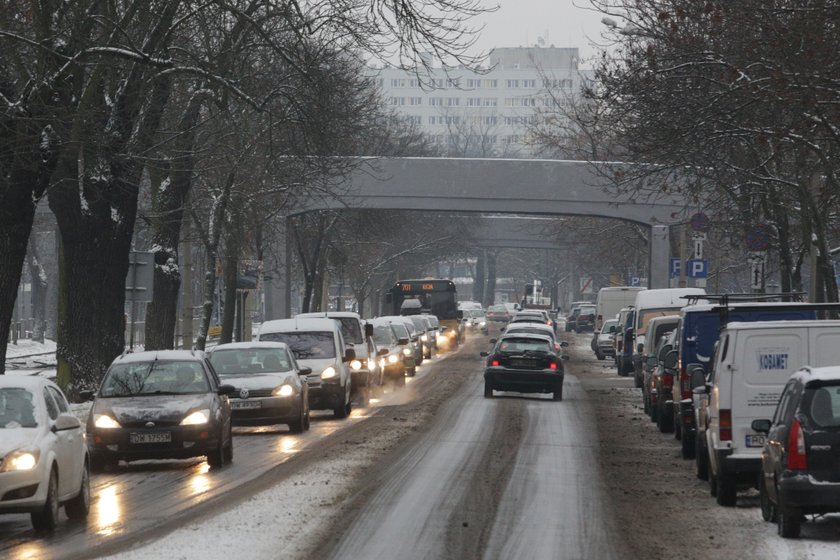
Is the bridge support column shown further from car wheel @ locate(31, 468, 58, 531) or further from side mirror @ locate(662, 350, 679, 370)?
car wheel @ locate(31, 468, 58, 531)

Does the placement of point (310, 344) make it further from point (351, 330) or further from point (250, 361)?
point (351, 330)

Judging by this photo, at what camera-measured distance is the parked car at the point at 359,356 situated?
35406 millimetres

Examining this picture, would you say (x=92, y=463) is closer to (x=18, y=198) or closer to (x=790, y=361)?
(x=18, y=198)

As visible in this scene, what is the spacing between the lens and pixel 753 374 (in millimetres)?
15484

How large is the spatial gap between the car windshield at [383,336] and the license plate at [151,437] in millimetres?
25967

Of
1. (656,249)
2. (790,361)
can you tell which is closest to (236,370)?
(790,361)

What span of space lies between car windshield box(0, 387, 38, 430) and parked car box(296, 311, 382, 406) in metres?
20.0

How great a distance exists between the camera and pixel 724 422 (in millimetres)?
15508

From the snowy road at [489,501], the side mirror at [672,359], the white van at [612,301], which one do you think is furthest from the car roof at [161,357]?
the white van at [612,301]

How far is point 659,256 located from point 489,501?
143ft

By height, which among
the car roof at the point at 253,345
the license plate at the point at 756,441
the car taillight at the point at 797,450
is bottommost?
the license plate at the point at 756,441

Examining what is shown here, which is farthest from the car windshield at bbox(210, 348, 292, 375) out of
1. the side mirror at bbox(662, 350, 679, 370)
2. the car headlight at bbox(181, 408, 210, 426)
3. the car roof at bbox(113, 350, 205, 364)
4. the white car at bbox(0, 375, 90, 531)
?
the white car at bbox(0, 375, 90, 531)

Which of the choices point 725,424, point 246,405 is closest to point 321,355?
point 246,405

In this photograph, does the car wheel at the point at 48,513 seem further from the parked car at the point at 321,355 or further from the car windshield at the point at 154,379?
the parked car at the point at 321,355
